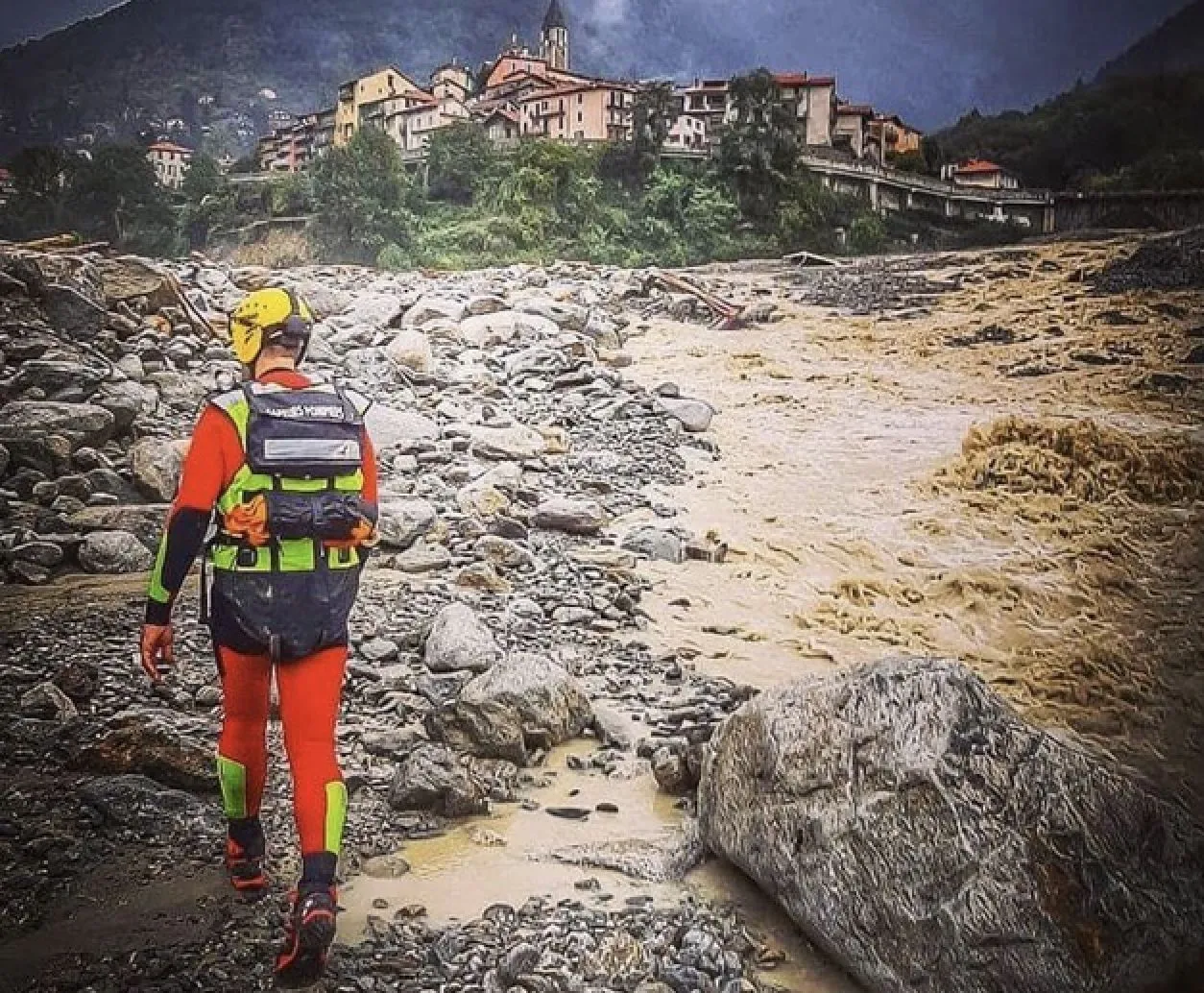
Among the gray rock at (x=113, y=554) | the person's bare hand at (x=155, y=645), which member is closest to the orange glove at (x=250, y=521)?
the person's bare hand at (x=155, y=645)

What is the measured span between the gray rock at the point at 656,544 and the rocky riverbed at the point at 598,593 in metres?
0.01

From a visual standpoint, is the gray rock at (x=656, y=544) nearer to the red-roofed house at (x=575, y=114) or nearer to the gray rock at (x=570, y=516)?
the gray rock at (x=570, y=516)

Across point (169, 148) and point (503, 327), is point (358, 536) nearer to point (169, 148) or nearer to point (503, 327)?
point (169, 148)

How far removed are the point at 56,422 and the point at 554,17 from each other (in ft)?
7.78

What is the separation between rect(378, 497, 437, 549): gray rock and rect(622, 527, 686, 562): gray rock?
82cm

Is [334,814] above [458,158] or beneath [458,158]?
beneath

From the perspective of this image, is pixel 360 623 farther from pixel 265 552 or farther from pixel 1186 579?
pixel 1186 579

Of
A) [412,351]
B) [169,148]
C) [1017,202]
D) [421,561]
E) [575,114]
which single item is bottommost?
[421,561]

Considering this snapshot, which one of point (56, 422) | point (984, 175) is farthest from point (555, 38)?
point (56, 422)

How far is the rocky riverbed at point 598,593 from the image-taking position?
206cm

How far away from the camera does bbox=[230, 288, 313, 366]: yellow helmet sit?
78.2 inches

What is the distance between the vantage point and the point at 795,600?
309 cm

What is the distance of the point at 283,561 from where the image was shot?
1915 millimetres

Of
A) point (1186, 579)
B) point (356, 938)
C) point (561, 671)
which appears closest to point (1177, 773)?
point (1186, 579)
